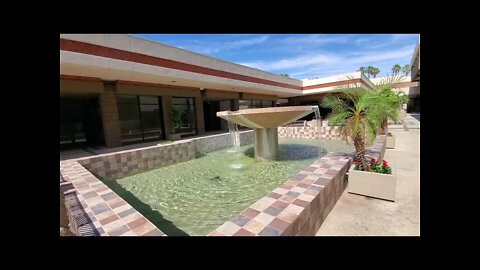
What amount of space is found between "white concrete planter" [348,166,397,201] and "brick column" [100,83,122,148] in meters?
9.56

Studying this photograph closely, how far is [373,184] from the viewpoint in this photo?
11.5ft

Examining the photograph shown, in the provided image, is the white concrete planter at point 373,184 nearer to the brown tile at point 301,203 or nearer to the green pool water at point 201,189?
the green pool water at point 201,189

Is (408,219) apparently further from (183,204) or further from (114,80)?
(114,80)

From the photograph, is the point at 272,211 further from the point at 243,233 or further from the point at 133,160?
the point at 133,160

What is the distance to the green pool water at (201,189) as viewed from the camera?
3.06 metres

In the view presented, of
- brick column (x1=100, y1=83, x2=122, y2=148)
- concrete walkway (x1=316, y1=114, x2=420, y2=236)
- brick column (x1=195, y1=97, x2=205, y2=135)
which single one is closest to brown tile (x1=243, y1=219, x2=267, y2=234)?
concrete walkway (x1=316, y1=114, x2=420, y2=236)

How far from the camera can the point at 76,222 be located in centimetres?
224

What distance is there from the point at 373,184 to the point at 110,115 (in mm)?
10023

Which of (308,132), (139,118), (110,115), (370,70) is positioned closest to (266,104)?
(308,132)

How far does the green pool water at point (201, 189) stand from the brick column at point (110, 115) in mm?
4752

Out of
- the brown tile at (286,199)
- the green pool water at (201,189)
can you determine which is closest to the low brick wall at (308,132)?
the green pool water at (201,189)
